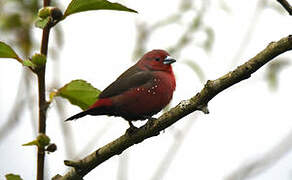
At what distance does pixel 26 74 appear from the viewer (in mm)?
3814

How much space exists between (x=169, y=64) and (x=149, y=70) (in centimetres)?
40

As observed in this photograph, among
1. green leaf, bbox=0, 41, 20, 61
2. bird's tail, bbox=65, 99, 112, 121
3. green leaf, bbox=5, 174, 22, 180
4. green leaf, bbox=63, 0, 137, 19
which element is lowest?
bird's tail, bbox=65, 99, 112, 121

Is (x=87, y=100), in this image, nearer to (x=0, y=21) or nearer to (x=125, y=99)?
(x=125, y=99)

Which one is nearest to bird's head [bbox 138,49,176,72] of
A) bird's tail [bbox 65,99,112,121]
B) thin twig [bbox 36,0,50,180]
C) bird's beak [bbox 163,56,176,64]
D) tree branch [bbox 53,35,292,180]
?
bird's beak [bbox 163,56,176,64]

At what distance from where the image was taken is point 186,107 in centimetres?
208

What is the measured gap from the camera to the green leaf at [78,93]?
69.7 inches

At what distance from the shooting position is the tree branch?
6.32 feet

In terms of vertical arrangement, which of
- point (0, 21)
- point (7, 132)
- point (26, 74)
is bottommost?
point (7, 132)

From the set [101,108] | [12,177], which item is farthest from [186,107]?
[101,108]

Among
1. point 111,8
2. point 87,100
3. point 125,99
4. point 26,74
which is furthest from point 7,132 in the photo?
point 111,8

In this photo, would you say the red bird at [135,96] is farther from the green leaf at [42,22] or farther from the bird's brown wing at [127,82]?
the green leaf at [42,22]

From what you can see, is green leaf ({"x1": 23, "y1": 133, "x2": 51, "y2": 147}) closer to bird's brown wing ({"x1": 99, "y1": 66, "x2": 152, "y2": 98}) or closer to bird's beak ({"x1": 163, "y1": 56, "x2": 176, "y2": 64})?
bird's brown wing ({"x1": 99, "y1": 66, "x2": 152, "y2": 98})

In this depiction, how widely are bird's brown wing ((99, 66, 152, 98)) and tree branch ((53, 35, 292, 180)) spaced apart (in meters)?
1.48

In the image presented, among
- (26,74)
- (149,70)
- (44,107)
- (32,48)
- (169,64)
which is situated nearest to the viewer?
(44,107)
